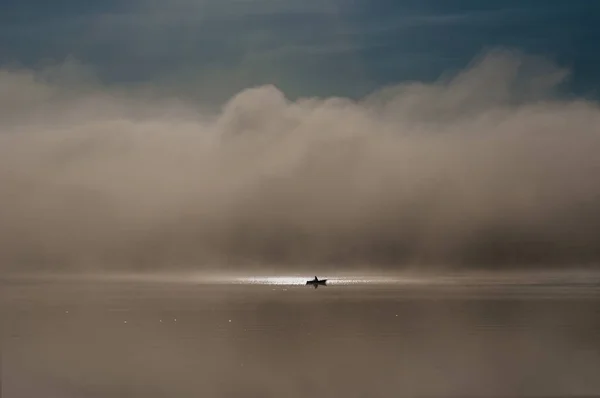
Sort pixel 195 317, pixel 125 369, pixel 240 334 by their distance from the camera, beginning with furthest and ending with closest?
1. pixel 195 317
2. pixel 240 334
3. pixel 125 369

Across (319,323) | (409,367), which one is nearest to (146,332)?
(319,323)

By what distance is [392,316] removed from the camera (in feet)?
253

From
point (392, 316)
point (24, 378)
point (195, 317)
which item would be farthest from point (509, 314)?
point (24, 378)

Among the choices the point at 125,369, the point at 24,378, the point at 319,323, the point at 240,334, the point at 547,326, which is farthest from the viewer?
the point at 319,323

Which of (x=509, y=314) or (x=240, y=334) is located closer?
(x=240, y=334)

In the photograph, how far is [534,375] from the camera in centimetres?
3734

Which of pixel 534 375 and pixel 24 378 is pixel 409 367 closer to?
pixel 534 375

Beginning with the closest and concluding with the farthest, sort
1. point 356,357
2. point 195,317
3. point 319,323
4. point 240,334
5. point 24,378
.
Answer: point 24,378, point 356,357, point 240,334, point 319,323, point 195,317

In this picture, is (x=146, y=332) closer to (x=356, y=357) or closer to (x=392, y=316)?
(x=356, y=357)

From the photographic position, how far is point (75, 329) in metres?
63.2

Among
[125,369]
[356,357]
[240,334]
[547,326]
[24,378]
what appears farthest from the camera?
[547,326]

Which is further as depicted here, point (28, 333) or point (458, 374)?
point (28, 333)

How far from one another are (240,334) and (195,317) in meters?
20.2

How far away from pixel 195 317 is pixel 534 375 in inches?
1767
